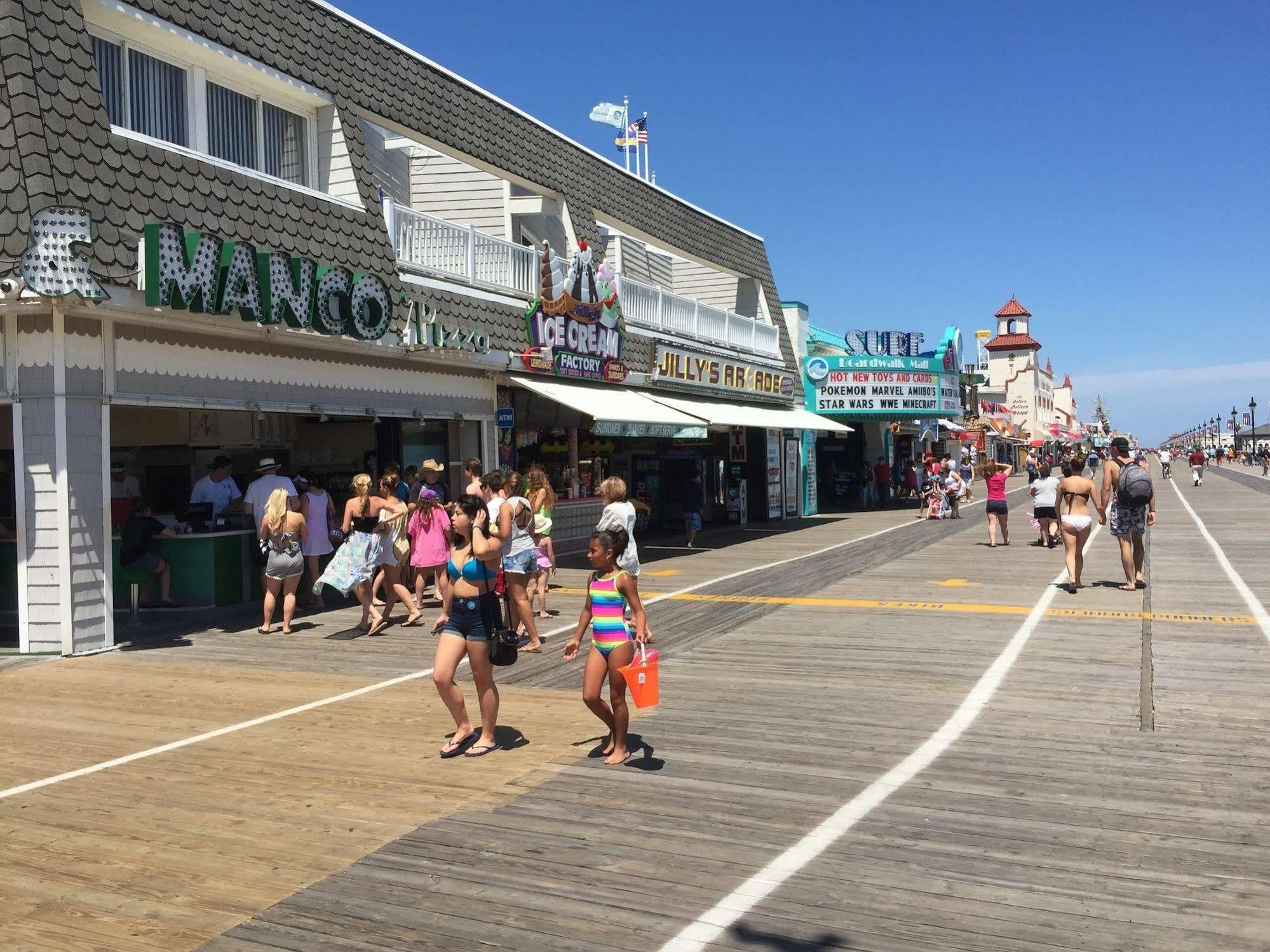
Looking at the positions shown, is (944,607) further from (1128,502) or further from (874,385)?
(874,385)

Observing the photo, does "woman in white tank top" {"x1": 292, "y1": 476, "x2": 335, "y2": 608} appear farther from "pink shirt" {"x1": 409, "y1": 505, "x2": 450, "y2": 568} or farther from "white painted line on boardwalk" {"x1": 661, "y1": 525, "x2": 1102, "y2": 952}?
"white painted line on boardwalk" {"x1": 661, "y1": 525, "x2": 1102, "y2": 952}

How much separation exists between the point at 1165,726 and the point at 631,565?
4.44 meters

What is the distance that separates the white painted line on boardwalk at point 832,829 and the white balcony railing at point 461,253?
33.5ft

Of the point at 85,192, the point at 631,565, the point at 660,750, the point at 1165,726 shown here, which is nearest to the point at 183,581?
the point at 85,192

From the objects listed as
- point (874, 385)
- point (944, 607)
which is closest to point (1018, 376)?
point (874, 385)

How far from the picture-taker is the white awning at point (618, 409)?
17203 millimetres

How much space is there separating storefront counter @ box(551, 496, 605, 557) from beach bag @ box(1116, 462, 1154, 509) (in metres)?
8.96

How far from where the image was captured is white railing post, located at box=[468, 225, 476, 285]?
16.5 m

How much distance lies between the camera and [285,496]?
11.2 m

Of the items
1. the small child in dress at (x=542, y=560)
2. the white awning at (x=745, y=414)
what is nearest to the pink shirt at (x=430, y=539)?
the small child in dress at (x=542, y=560)

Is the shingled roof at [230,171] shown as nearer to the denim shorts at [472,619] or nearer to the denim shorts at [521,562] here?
the denim shorts at [521,562]

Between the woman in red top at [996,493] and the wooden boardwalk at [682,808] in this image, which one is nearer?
the wooden boardwalk at [682,808]

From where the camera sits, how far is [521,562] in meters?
10.2

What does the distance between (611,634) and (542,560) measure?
19.0 ft
